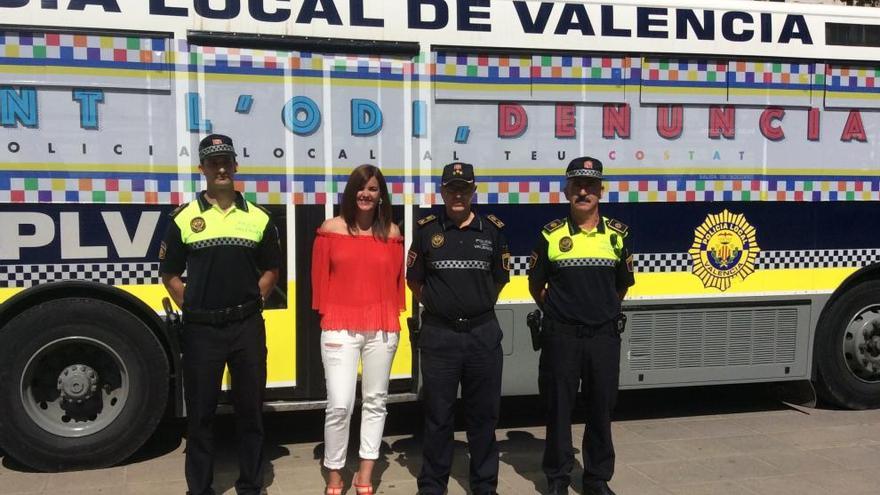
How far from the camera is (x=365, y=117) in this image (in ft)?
16.9

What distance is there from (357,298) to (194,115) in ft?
5.51

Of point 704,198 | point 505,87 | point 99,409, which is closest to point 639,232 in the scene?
point 704,198

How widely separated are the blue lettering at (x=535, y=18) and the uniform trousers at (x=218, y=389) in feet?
8.51

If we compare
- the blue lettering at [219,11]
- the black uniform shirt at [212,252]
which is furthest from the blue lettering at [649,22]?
the black uniform shirt at [212,252]

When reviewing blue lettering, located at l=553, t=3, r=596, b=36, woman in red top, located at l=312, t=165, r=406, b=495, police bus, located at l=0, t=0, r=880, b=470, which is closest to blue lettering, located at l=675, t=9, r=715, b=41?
police bus, located at l=0, t=0, r=880, b=470

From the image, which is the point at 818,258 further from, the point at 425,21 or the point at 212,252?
the point at 212,252

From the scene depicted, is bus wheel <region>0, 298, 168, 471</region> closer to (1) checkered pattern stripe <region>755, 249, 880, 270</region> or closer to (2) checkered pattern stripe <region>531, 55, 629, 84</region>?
(2) checkered pattern stripe <region>531, 55, 629, 84</region>

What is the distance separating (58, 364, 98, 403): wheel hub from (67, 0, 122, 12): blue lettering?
2103mm

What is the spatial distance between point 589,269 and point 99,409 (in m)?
3.09

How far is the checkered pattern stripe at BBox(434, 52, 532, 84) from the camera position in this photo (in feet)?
17.3

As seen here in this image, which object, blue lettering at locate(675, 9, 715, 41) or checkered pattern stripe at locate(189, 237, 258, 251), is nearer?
checkered pattern stripe at locate(189, 237, 258, 251)

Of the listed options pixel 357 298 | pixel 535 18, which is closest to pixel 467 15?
pixel 535 18

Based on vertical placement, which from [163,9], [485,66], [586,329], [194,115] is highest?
[163,9]

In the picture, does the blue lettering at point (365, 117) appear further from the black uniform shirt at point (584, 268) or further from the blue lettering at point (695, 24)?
the blue lettering at point (695, 24)
